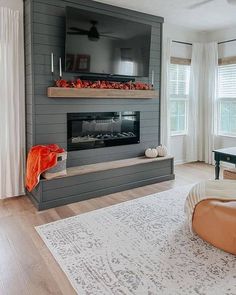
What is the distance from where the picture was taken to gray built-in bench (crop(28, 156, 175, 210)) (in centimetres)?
346

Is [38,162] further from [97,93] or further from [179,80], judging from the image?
[179,80]

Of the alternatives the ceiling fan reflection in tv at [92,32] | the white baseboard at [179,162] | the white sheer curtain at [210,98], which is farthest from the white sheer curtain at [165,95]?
the ceiling fan reflection in tv at [92,32]

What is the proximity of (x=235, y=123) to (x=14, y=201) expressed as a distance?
4.10 m

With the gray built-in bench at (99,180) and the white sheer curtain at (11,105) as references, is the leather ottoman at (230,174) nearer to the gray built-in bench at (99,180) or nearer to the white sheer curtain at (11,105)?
the gray built-in bench at (99,180)

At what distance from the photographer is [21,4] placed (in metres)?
3.62

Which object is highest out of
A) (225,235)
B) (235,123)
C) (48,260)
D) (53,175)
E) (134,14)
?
(134,14)

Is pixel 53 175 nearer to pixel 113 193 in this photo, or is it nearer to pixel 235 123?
pixel 113 193

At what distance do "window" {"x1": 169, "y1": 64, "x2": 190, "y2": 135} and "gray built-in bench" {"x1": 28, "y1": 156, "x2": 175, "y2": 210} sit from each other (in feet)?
4.11

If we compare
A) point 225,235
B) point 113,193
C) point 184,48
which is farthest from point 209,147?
point 225,235

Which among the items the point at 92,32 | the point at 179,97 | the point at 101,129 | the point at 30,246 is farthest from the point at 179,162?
the point at 30,246

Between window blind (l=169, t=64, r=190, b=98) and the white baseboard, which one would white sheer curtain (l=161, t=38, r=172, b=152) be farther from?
the white baseboard

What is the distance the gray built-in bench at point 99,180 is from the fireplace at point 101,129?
1.05 feet

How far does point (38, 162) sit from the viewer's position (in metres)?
3.31

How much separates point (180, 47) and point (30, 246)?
440 centimetres
